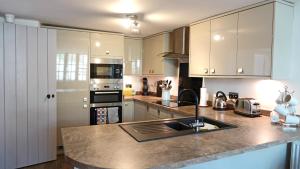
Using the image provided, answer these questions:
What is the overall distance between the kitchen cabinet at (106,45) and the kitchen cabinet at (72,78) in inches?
4.3

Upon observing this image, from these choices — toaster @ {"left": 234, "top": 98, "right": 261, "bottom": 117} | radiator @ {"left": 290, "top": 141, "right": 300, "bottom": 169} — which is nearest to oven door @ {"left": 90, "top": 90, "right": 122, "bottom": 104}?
toaster @ {"left": 234, "top": 98, "right": 261, "bottom": 117}

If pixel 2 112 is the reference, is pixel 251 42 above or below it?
above

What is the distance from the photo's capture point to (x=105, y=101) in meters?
3.66

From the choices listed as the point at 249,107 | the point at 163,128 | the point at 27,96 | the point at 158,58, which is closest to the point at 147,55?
the point at 158,58

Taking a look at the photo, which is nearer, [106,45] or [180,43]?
[180,43]

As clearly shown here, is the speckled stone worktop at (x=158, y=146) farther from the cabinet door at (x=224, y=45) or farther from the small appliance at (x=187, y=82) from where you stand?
the small appliance at (x=187, y=82)

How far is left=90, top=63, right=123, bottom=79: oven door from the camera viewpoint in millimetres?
3570

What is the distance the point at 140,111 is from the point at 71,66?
1450 millimetres

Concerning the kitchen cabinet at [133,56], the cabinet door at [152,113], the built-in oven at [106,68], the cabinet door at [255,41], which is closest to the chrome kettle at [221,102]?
the cabinet door at [255,41]

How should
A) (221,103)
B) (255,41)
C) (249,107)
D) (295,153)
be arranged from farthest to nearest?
(221,103)
(249,107)
(255,41)
(295,153)

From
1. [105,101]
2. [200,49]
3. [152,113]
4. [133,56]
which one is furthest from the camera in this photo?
[133,56]

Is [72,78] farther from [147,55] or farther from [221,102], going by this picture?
[221,102]

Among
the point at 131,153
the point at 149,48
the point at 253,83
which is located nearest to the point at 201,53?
the point at 253,83

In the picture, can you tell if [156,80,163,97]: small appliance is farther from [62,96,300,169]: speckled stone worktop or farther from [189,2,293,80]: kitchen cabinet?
[62,96,300,169]: speckled stone worktop
